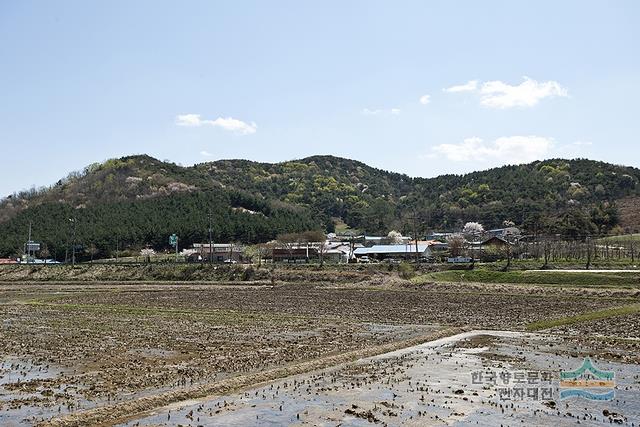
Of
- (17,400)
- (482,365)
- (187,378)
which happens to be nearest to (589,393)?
(482,365)

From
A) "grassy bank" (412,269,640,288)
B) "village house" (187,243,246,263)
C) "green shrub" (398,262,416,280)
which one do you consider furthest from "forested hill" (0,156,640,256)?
"grassy bank" (412,269,640,288)

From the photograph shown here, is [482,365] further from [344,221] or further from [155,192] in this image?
[344,221]

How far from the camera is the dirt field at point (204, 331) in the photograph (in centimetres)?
1767

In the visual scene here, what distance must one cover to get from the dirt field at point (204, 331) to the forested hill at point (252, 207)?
5690 cm

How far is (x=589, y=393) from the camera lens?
54.0ft

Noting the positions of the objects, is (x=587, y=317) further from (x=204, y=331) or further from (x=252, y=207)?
(x=252, y=207)

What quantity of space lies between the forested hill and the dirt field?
56.9 meters

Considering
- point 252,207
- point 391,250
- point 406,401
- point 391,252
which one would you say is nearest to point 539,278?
point 391,252

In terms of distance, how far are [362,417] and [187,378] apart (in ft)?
22.7

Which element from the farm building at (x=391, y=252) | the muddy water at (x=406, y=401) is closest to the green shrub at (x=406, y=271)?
the farm building at (x=391, y=252)

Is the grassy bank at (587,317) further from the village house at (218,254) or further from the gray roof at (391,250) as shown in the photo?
the village house at (218,254)

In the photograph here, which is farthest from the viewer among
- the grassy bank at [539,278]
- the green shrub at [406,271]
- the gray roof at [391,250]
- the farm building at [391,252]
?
the gray roof at [391,250]

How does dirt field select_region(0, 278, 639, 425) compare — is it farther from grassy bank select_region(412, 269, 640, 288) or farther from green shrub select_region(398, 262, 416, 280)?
green shrub select_region(398, 262, 416, 280)

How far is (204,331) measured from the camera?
101ft
